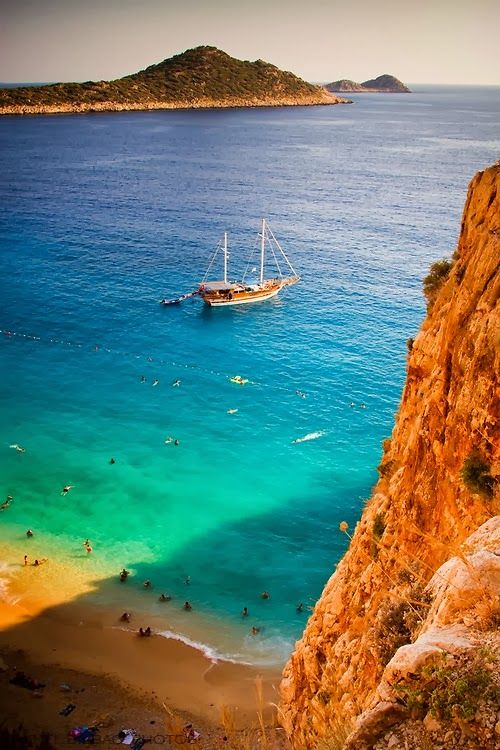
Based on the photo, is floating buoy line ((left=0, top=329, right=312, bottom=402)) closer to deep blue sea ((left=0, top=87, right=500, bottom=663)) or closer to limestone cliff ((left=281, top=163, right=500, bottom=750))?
deep blue sea ((left=0, top=87, right=500, bottom=663))

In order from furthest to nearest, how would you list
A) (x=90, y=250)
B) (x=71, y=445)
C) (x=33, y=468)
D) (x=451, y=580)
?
(x=90, y=250) → (x=71, y=445) → (x=33, y=468) → (x=451, y=580)

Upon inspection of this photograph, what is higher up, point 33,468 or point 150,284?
point 150,284

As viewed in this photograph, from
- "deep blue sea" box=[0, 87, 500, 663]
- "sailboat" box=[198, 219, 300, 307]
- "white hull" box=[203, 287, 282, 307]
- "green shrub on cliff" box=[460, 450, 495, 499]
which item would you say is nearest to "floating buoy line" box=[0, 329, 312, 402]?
"deep blue sea" box=[0, 87, 500, 663]

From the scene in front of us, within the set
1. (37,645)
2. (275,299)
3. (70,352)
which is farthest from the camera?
(275,299)

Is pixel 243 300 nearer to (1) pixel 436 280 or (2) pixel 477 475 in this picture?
(1) pixel 436 280

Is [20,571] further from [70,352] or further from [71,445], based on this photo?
[70,352]

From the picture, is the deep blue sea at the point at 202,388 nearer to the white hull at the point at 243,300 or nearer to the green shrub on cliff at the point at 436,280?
the white hull at the point at 243,300

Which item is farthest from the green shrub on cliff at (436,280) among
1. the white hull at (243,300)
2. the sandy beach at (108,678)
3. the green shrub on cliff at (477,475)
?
the white hull at (243,300)

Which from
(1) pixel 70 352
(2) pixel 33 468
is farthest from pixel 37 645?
(1) pixel 70 352
